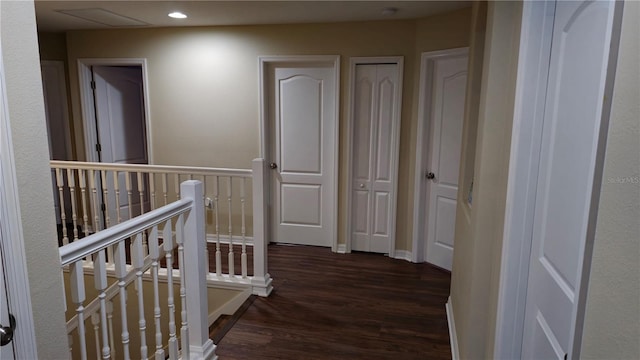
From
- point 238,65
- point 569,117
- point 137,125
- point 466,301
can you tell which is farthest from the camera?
point 137,125

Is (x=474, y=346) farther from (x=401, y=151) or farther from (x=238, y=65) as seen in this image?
(x=238, y=65)

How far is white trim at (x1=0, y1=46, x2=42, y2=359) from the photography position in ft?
3.17

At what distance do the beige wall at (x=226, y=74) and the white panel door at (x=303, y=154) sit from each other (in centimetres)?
17

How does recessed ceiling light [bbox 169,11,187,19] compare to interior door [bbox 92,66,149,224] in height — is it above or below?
above

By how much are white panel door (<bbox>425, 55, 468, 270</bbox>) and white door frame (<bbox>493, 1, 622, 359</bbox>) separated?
2.13m

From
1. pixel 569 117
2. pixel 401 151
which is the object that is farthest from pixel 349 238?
pixel 569 117

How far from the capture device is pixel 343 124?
4.12 m

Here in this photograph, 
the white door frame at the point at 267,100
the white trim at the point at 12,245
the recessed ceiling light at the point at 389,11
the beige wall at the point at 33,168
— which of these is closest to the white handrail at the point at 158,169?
the white door frame at the point at 267,100

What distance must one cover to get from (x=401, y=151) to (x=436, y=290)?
54.4 inches

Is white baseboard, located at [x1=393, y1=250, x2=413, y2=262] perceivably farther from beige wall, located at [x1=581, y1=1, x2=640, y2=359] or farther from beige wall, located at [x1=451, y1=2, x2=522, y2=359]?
beige wall, located at [x1=581, y1=1, x2=640, y2=359]

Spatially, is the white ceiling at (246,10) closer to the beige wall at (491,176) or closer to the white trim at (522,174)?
the beige wall at (491,176)

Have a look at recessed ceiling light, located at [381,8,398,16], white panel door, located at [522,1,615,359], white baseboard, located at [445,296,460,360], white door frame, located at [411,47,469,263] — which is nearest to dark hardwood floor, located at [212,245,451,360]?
white baseboard, located at [445,296,460,360]

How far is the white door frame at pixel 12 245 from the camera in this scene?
3.17ft

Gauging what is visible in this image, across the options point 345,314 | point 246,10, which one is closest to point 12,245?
point 345,314
